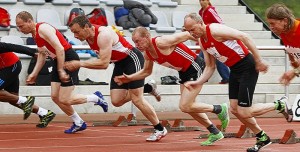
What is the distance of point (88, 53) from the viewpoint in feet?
69.7

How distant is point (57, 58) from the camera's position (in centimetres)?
1491

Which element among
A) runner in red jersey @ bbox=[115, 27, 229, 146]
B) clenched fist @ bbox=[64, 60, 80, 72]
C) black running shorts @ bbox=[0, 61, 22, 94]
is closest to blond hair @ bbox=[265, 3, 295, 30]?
runner in red jersey @ bbox=[115, 27, 229, 146]

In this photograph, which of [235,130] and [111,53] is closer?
[111,53]

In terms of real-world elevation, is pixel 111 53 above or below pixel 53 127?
above

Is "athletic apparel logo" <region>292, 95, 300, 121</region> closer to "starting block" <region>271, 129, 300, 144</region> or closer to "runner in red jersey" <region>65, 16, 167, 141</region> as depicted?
"starting block" <region>271, 129, 300, 144</region>

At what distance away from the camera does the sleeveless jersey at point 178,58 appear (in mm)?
14070

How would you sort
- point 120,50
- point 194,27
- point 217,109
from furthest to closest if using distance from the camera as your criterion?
1. point 120,50
2. point 217,109
3. point 194,27

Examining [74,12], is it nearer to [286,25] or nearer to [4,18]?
[4,18]

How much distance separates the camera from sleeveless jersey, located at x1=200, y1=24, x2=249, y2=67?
1286 centimetres

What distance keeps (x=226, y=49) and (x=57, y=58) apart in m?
3.17

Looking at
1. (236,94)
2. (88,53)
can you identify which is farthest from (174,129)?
(88,53)

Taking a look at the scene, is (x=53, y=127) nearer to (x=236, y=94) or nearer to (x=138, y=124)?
(x=138, y=124)

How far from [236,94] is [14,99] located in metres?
4.75

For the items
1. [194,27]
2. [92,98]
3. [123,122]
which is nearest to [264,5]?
[123,122]
